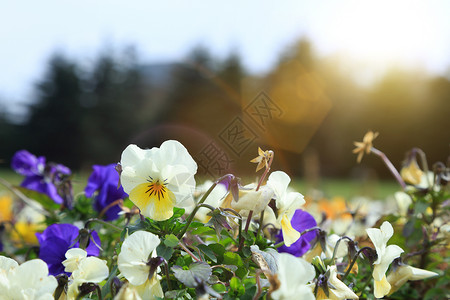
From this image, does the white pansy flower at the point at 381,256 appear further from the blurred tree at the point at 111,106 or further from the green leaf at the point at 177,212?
the blurred tree at the point at 111,106

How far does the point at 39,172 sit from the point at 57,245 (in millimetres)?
603

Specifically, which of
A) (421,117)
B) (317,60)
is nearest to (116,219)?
(421,117)

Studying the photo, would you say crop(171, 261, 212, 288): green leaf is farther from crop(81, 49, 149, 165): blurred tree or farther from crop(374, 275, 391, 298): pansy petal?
crop(81, 49, 149, 165): blurred tree

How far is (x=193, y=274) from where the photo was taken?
0.67 m

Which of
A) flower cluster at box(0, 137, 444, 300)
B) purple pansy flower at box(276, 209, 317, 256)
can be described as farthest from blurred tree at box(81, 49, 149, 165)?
flower cluster at box(0, 137, 444, 300)

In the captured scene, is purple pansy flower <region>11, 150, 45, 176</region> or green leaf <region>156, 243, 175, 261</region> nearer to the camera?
green leaf <region>156, 243, 175, 261</region>

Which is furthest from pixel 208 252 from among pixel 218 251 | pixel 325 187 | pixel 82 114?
pixel 82 114

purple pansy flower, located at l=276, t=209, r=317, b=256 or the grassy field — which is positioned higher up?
purple pansy flower, located at l=276, t=209, r=317, b=256

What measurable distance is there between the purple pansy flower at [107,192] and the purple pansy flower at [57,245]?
22cm

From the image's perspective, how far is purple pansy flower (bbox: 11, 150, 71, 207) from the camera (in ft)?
4.84

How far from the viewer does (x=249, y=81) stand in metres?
24.0

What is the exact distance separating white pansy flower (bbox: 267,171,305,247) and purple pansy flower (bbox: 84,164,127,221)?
1.80ft

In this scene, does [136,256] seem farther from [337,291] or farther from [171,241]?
[337,291]

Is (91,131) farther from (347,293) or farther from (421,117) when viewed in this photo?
(347,293)
